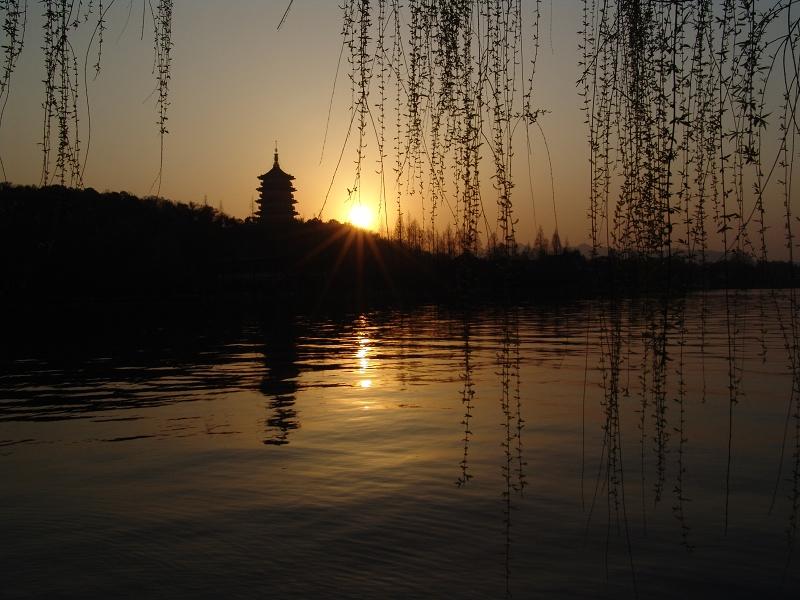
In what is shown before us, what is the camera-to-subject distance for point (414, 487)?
Result: 9.60 metres

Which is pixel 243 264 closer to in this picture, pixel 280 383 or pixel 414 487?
pixel 280 383

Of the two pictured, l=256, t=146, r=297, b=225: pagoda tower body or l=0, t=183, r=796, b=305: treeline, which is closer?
l=0, t=183, r=796, b=305: treeline

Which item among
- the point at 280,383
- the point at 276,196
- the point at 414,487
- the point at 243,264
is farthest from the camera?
the point at 276,196

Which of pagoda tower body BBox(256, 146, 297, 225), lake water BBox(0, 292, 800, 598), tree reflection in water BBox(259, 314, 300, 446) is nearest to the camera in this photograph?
lake water BBox(0, 292, 800, 598)

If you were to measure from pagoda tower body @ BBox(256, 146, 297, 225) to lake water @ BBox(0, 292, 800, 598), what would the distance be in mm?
83207

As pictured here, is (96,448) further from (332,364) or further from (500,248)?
(332,364)

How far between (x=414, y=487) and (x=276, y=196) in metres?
96.8

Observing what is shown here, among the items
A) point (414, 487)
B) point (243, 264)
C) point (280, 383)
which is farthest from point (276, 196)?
point (414, 487)

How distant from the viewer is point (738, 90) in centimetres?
450

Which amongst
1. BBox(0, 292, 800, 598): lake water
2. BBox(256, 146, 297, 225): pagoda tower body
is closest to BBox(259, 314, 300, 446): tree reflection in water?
BBox(0, 292, 800, 598): lake water

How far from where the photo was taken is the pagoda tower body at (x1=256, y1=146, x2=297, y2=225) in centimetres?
10219

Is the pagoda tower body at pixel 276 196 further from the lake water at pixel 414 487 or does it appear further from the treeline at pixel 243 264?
the lake water at pixel 414 487

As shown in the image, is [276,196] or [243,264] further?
[276,196]

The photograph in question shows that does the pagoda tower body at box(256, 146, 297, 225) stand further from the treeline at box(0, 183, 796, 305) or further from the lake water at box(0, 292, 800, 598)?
the lake water at box(0, 292, 800, 598)
